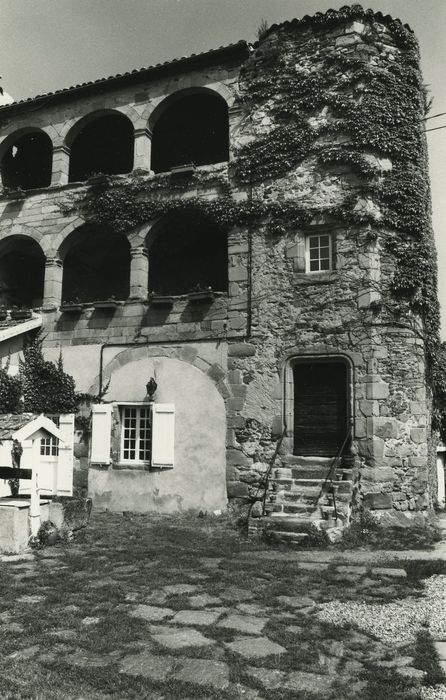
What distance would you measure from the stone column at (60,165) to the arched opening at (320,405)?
7.43 metres

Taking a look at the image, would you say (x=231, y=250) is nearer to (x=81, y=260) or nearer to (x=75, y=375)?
(x=75, y=375)

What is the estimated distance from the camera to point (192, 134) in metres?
15.7

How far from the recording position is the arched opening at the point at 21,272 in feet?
49.9

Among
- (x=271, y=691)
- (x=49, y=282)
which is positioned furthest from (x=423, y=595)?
(x=49, y=282)

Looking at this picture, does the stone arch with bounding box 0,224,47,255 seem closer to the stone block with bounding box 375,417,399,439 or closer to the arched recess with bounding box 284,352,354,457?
the arched recess with bounding box 284,352,354,457

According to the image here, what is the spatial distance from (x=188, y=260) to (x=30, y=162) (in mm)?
5527

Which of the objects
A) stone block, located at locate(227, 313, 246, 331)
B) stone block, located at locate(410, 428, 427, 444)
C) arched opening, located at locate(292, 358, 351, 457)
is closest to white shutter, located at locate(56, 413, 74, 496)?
stone block, located at locate(227, 313, 246, 331)

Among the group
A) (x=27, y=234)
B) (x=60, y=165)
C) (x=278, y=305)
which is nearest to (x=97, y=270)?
(x=27, y=234)

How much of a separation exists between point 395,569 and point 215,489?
4855 mm

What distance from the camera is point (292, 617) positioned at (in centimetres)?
548

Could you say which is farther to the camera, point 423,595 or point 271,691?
point 423,595

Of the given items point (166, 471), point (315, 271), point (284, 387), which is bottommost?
point (166, 471)

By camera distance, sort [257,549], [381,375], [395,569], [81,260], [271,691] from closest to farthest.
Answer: [271,691] < [395,569] < [257,549] < [381,375] < [81,260]

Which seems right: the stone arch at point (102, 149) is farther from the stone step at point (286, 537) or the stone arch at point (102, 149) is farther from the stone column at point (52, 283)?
the stone step at point (286, 537)
